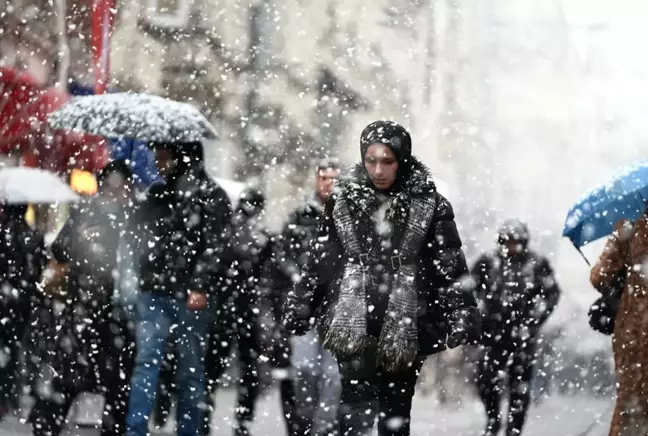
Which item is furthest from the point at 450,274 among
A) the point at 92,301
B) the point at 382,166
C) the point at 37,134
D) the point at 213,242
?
the point at 37,134

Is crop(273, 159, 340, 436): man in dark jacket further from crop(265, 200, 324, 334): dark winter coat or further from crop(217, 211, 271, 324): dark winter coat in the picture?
crop(217, 211, 271, 324): dark winter coat

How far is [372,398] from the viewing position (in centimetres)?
567

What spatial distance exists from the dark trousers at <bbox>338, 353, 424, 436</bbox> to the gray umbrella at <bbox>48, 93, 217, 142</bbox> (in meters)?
2.04

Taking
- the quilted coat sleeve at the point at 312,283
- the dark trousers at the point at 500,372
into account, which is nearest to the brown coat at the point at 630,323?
the quilted coat sleeve at the point at 312,283

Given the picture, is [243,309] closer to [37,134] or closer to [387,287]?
[387,287]

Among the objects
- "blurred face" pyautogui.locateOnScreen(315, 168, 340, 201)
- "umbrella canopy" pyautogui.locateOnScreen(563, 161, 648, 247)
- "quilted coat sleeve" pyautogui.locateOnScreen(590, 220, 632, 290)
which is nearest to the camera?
"quilted coat sleeve" pyautogui.locateOnScreen(590, 220, 632, 290)

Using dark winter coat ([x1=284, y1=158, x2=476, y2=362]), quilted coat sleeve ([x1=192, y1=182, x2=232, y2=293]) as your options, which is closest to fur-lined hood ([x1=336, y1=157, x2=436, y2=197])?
dark winter coat ([x1=284, y1=158, x2=476, y2=362])

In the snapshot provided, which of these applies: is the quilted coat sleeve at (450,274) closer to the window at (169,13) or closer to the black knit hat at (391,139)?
the black knit hat at (391,139)

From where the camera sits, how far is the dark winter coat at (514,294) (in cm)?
868

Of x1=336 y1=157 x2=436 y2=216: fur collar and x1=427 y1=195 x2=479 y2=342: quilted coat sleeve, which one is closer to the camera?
x1=427 y1=195 x2=479 y2=342: quilted coat sleeve

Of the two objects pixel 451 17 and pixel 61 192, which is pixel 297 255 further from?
pixel 451 17

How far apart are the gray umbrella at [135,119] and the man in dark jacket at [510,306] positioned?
2440 millimetres

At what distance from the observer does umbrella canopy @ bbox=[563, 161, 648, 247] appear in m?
6.14

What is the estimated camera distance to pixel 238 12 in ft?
59.5
